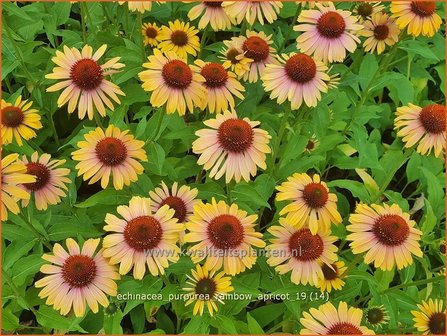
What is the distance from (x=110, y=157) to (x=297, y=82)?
2.44ft

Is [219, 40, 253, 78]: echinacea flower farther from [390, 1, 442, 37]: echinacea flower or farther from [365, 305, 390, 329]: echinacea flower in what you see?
[365, 305, 390, 329]: echinacea flower

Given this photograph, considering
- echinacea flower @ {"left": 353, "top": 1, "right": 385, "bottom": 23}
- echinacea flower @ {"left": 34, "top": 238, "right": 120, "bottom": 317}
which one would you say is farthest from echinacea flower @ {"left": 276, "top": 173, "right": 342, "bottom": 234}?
echinacea flower @ {"left": 353, "top": 1, "right": 385, "bottom": 23}

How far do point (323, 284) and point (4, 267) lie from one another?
3.71 feet

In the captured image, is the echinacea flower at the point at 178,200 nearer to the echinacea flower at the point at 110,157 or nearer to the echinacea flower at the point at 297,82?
the echinacea flower at the point at 110,157

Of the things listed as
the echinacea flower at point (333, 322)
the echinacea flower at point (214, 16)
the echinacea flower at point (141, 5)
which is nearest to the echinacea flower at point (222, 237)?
the echinacea flower at point (333, 322)

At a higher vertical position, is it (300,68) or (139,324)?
(300,68)

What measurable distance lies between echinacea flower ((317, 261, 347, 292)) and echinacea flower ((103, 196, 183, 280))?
1.94 ft

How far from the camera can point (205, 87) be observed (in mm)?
2193

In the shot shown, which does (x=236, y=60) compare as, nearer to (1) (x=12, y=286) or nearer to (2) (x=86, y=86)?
(2) (x=86, y=86)

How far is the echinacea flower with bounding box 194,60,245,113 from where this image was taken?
7.17ft

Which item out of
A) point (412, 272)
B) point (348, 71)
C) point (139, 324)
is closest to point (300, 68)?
point (348, 71)

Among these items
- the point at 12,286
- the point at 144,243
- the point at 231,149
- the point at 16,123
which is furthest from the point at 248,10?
the point at 12,286

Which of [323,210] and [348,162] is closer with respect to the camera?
[323,210]

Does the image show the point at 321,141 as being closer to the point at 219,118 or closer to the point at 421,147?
the point at 421,147
